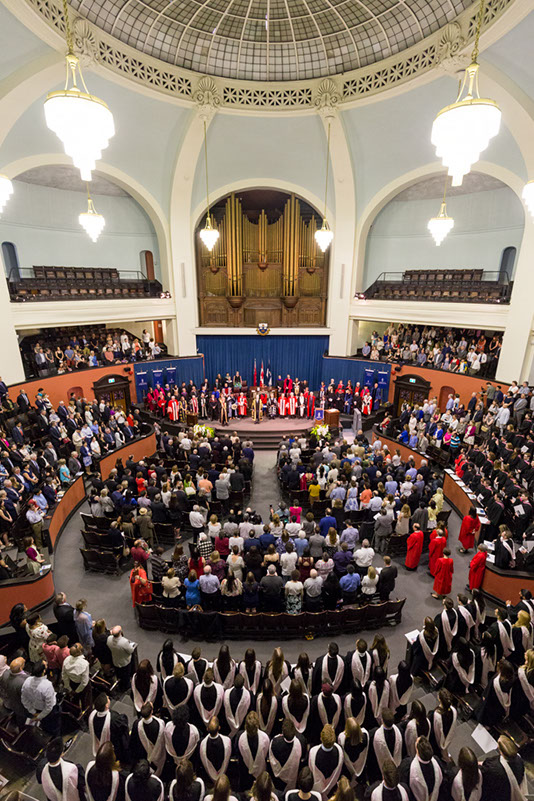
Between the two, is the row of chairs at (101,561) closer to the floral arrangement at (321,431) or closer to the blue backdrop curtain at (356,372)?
the floral arrangement at (321,431)

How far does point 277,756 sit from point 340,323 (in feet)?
56.3

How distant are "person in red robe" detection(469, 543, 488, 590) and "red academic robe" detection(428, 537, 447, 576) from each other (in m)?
0.55

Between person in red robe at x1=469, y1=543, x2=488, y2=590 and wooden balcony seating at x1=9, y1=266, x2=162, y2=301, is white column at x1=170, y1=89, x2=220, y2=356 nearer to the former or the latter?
wooden balcony seating at x1=9, y1=266, x2=162, y2=301

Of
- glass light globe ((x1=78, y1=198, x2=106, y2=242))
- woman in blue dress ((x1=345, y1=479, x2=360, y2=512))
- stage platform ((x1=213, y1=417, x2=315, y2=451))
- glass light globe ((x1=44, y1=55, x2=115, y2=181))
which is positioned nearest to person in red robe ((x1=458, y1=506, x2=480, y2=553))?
woman in blue dress ((x1=345, y1=479, x2=360, y2=512))

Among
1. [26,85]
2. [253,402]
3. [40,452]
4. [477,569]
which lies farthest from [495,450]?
[26,85]

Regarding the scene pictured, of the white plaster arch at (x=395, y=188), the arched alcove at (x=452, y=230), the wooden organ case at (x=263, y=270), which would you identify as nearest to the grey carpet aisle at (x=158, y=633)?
the white plaster arch at (x=395, y=188)

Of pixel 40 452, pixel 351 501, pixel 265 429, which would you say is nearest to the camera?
pixel 351 501

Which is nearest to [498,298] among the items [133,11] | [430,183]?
[430,183]

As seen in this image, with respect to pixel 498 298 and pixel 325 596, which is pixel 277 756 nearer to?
pixel 325 596

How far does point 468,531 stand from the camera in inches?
332

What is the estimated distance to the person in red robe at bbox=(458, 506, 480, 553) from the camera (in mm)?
8260

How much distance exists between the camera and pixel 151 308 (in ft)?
58.5

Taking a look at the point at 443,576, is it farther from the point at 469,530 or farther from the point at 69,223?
the point at 69,223

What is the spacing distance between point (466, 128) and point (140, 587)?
302 inches
